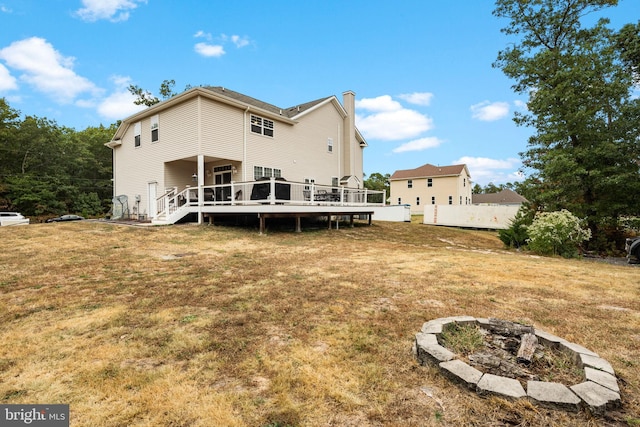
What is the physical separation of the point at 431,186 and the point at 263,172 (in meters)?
28.8

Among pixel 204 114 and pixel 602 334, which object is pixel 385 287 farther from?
pixel 204 114

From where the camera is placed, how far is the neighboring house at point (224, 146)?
13.3 metres

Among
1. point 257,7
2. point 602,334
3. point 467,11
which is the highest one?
point 257,7

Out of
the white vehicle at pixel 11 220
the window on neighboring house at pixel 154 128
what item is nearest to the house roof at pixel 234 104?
the window on neighboring house at pixel 154 128

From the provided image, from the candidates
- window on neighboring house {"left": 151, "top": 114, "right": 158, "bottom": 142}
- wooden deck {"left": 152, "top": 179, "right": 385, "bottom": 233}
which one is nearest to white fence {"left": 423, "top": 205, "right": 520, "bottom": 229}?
wooden deck {"left": 152, "top": 179, "right": 385, "bottom": 233}

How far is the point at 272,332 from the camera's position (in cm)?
326

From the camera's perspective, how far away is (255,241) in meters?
9.90

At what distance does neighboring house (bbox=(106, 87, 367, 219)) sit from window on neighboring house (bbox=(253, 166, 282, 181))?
0.05m

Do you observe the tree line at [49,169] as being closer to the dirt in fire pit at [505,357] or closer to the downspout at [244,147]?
the downspout at [244,147]

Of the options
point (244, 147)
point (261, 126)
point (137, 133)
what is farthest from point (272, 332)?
point (137, 133)

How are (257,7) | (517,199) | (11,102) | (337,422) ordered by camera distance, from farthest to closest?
1. (517,199)
2. (11,102)
3. (257,7)
4. (337,422)

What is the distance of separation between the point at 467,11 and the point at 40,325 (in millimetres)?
17265

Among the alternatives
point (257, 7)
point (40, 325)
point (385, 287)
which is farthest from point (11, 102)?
point (385, 287)

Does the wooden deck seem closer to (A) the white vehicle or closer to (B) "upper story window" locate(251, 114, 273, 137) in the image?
(B) "upper story window" locate(251, 114, 273, 137)
